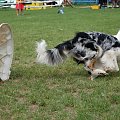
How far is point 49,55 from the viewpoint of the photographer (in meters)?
6.39

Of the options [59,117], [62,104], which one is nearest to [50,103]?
[62,104]

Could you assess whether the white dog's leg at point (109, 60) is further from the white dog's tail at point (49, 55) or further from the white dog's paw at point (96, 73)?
the white dog's tail at point (49, 55)

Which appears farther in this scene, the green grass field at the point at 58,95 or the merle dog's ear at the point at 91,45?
the merle dog's ear at the point at 91,45

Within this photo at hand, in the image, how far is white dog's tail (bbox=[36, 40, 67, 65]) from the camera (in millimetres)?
6387

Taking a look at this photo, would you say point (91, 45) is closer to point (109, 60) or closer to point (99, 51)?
point (99, 51)

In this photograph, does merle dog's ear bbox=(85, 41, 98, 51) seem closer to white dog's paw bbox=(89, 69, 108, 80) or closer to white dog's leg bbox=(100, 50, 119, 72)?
white dog's leg bbox=(100, 50, 119, 72)

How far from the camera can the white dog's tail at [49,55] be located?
6.39m

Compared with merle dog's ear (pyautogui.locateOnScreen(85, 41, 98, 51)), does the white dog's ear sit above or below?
below

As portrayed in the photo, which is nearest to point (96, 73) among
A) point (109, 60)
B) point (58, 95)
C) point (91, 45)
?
point (109, 60)

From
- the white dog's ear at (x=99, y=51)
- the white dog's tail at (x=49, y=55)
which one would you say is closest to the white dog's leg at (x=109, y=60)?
the white dog's ear at (x=99, y=51)

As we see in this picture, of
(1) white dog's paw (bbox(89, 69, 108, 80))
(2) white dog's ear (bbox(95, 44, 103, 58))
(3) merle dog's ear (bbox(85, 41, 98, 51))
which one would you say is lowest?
(1) white dog's paw (bbox(89, 69, 108, 80))

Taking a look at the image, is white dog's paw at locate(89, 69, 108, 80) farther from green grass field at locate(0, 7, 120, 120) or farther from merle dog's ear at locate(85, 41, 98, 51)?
merle dog's ear at locate(85, 41, 98, 51)

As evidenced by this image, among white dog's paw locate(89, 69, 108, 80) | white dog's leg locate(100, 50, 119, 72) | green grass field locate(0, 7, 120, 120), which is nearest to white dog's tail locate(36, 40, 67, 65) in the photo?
green grass field locate(0, 7, 120, 120)

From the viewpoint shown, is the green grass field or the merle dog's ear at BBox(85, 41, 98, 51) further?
the merle dog's ear at BBox(85, 41, 98, 51)
